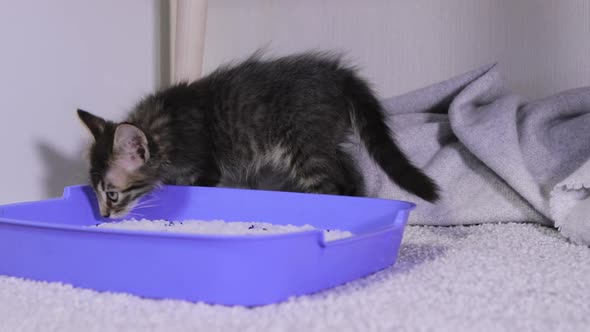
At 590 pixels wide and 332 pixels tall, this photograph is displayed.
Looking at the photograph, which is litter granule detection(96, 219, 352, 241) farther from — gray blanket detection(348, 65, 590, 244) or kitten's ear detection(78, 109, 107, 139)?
gray blanket detection(348, 65, 590, 244)

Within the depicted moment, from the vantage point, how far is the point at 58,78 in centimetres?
174

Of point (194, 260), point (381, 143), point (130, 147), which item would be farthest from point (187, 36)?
point (194, 260)

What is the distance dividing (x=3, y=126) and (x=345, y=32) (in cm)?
114

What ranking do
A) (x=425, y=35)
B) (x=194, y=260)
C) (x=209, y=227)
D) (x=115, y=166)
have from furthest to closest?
(x=425, y=35), (x=115, y=166), (x=209, y=227), (x=194, y=260)

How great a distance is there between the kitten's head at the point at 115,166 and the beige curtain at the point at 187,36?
13.9 inches

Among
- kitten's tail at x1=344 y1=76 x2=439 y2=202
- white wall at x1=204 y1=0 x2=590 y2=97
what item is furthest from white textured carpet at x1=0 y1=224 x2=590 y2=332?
white wall at x1=204 y1=0 x2=590 y2=97

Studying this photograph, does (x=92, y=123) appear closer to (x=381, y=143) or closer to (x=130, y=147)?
(x=130, y=147)

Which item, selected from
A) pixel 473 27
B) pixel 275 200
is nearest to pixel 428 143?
pixel 275 200

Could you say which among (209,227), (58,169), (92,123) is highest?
(92,123)

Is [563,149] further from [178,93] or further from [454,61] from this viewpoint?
[178,93]

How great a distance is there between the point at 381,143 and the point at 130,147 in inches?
23.0

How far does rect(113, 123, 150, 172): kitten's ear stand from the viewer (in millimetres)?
1399

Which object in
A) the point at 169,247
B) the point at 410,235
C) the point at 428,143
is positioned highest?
the point at 169,247

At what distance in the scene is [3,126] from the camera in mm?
1581
